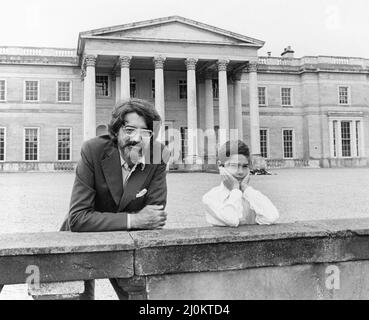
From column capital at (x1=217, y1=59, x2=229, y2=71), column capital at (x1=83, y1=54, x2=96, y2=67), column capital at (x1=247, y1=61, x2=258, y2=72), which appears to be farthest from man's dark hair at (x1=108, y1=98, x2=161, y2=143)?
column capital at (x1=247, y1=61, x2=258, y2=72)

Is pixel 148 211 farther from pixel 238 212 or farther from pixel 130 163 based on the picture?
pixel 238 212

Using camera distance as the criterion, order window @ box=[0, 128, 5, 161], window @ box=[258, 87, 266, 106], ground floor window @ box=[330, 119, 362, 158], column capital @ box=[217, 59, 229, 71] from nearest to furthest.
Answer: column capital @ box=[217, 59, 229, 71] < window @ box=[0, 128, 5, 161] < window @ box=[258, 87, 266, 106] < ground floor window @ box=[330, 119, 362, 158]

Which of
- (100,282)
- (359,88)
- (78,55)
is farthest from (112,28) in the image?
(100,282)

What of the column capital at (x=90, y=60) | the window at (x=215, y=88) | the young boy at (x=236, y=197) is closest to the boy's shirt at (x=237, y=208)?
the young boy at (x=236, y=197)

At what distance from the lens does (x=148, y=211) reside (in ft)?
9.46

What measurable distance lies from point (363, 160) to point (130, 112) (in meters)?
44.6

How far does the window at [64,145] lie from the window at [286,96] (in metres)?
21.5

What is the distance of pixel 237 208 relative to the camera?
305cm

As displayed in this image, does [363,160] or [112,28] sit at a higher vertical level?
[112,28]

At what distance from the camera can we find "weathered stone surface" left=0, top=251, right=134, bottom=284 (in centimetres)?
221

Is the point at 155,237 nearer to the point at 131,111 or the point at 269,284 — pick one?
the point at 269,284

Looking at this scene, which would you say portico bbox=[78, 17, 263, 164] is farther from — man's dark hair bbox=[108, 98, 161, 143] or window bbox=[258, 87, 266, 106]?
man's dark hair bbox=[108, 98, 161, 143]

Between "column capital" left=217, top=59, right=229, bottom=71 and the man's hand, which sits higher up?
"column capital" left=217, top=59, right=229, bottom=71

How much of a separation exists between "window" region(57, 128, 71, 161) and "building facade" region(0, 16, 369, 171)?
0.09 meters
